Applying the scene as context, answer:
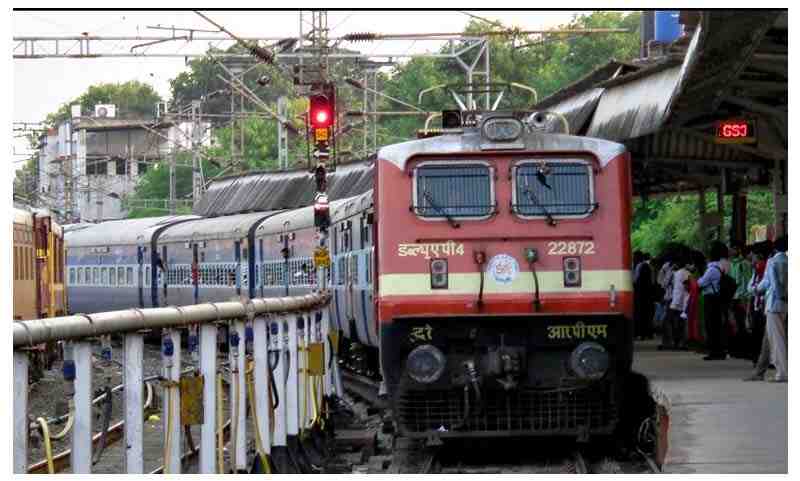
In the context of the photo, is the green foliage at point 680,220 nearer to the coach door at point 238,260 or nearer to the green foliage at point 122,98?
the coach door at point 238,260

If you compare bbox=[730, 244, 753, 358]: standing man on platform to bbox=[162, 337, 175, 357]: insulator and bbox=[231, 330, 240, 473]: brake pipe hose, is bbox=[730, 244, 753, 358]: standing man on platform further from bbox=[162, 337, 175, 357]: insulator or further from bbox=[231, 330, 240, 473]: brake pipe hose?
bbox=[162, 337, 175, 357]: insulator

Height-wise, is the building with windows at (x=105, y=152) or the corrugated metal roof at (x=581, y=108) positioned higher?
the building with windows at (x=105, y=152)

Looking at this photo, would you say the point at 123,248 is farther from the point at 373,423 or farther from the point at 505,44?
the point at 505,44

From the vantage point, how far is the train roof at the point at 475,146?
1470cm

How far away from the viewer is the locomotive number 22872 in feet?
47.8

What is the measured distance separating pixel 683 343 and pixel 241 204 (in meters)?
21.3

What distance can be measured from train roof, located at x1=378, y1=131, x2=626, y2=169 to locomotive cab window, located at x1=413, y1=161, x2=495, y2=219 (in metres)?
0.13

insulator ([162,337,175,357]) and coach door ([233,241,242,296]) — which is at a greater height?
coach door ([233,241,242,296])

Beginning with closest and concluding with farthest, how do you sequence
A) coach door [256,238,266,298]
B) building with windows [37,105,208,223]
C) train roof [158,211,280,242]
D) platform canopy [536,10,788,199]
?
platform canopy [536,10,788,199]
coach door [256,238,266,298]
train roof [158,211,280,242]
building with windows [37,105,208,223]

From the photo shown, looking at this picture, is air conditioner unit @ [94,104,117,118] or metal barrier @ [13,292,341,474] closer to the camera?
metal barrier @ [13,292,341,474]

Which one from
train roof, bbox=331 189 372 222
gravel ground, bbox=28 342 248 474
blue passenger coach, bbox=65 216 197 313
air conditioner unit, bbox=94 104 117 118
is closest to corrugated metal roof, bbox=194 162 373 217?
blue passenger coach, bbox=65 216 197 313

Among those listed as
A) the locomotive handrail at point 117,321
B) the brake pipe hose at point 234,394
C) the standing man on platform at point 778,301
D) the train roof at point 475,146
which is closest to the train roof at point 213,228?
the standing man on platform at point 778,301

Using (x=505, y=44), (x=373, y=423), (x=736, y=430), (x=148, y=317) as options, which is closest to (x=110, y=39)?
(x=373, y=423)

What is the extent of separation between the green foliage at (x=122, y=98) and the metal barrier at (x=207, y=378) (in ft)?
247
